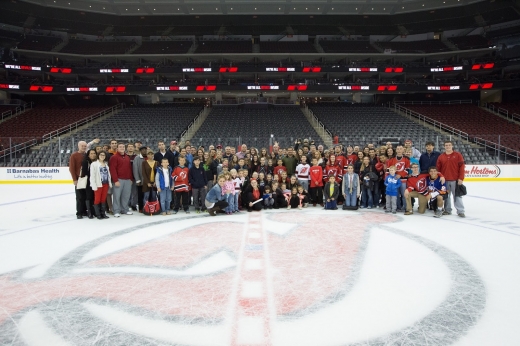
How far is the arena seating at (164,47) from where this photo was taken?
33.6 m

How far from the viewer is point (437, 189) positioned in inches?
309

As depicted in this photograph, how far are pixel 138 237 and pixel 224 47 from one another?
1258 inches

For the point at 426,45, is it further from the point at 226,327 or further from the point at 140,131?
the point at 226,327

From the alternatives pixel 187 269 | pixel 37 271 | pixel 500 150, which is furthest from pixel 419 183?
pixel 500 150

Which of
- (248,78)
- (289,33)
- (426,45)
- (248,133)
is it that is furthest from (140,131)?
(426,45)

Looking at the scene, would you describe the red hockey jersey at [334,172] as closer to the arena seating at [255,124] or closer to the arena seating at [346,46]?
the arena seating at [255,124]

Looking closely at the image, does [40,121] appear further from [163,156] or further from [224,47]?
[163,156]

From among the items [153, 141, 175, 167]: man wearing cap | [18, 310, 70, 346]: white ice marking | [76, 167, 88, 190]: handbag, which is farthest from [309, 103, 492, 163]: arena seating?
[18, 310, 70, 346]: white ice marking

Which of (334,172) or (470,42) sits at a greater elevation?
(470,42)

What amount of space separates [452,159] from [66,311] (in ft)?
27.5

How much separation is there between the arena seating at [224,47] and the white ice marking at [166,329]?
33.6 metres

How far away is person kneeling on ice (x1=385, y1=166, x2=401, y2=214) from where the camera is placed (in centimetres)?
814

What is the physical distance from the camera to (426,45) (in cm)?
3391

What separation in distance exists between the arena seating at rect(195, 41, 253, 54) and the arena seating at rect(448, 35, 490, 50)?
2199 centimetres
